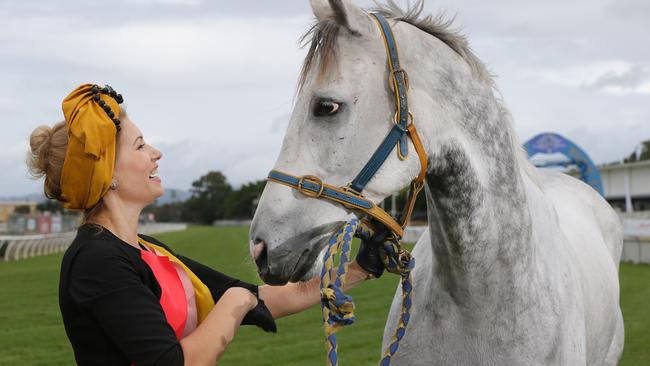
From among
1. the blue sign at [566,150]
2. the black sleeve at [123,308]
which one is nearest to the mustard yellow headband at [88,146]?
the black sleeve at [123,308]

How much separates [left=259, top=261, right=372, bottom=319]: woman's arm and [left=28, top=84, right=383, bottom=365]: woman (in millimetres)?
491

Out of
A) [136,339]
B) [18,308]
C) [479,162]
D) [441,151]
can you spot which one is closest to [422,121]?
[441,151]

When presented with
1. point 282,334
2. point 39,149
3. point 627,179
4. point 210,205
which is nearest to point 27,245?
point 282,334

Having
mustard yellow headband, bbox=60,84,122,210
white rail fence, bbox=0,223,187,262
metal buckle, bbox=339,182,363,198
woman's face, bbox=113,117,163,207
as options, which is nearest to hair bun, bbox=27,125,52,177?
mustard yellow headband, bbox=60,84,122,210

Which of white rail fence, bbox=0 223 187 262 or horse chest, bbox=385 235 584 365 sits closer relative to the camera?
horse chest, bbox=385 235 584 365

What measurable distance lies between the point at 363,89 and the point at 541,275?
3.78ft

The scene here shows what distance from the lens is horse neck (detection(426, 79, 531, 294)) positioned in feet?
8.45

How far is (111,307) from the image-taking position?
78.5 inches

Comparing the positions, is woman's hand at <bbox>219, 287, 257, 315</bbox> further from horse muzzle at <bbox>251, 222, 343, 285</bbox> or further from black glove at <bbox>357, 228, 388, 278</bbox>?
black glove at <bbox>357, 228, 388, 278</bbox>

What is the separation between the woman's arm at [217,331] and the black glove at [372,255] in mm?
617

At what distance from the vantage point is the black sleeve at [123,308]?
77.9 inches

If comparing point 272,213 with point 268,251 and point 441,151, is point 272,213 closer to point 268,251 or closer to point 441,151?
point 268,251

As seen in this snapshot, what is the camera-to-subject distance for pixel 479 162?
8.62 feet

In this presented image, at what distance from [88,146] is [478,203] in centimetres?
144
